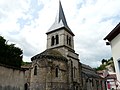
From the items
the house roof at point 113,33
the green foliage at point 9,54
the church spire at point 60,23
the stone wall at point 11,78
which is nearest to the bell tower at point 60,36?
the church spire at point 60,23

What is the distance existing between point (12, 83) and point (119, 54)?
1044 cm

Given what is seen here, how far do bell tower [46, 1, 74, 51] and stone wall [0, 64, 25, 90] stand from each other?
1365 centimetres

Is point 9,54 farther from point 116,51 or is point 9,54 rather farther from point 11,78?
point 116,51

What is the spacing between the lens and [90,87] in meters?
33.5

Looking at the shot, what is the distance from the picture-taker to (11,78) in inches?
552

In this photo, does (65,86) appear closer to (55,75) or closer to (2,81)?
(55,75)

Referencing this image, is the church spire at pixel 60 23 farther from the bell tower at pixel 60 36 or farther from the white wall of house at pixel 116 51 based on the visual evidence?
the white wall of house at pixel 116 51

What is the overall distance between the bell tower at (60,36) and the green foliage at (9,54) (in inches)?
366

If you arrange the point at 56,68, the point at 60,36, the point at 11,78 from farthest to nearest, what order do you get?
the point at 60,36 → the point at 56,68 → the point at 11,78

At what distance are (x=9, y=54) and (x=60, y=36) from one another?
12720 mm

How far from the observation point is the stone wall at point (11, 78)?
12.9 meters

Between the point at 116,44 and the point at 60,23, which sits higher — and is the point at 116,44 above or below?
below

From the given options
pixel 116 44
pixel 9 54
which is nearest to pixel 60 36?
pixel 9 54

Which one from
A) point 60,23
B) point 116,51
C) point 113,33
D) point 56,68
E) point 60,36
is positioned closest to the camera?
point 116,51
